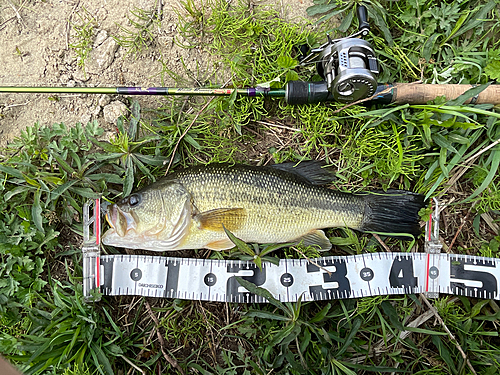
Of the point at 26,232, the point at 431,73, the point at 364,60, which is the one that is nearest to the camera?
the point at 364,60

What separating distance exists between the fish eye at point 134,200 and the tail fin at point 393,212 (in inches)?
76.3

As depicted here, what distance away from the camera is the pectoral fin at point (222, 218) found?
101 inches

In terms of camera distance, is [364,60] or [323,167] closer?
[364,60]

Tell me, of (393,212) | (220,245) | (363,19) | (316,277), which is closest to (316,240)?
(316,277)

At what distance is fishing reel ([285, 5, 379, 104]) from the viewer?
2.51 meters

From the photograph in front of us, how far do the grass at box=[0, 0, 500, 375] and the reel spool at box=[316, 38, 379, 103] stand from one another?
277mm

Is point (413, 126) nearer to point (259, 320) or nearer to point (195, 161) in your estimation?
point (195, 161)

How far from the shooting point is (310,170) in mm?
2885

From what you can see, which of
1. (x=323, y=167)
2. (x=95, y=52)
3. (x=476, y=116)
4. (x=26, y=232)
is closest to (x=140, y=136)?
(x=95, y=52)

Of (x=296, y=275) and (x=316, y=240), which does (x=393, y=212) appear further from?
(x=296, y=275)

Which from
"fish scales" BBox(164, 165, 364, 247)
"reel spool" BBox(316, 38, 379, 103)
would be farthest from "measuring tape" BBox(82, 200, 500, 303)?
"reel spool" BBox(316, 38, 379, 103)

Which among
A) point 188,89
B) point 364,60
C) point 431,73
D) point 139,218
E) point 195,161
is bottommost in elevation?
point 139,218

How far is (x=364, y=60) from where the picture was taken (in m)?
2.57

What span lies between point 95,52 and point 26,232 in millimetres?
1759
